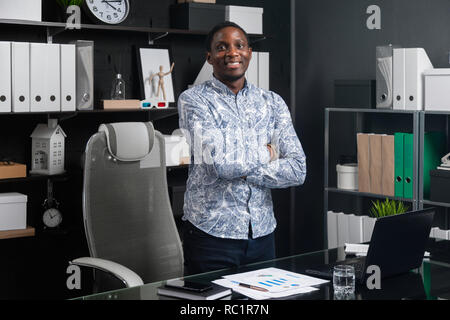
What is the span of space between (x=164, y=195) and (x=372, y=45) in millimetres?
1907

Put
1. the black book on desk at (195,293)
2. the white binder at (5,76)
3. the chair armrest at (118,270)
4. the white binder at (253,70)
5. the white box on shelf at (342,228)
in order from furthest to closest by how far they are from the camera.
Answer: the white binder at (253,70) < the white box on shelf at (342,228) < the white binder at (5,76) < the chair armrest at (118,270) < the black book on desk at (195,293)

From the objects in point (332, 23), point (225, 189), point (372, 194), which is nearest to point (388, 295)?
point (225, 189)

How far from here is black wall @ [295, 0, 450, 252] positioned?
3.83 metres

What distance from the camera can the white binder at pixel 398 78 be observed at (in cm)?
364

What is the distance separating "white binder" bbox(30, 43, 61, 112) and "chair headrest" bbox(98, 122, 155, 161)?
0.82m

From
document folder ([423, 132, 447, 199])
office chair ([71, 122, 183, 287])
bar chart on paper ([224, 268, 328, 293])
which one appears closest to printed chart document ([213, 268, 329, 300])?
bar chart on paper ([224, 268, 328, 293])

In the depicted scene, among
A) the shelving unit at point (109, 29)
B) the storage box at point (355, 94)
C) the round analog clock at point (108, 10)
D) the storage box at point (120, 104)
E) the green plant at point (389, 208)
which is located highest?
the round analog clock at point (108, 10)

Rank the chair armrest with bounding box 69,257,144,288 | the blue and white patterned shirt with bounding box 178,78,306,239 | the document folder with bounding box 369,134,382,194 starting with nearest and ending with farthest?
the chair armrest with bounding box 69,257,144,288 → the blue and white patterned shirt with bounding box 178,78,306,239 → the document folder with bounding box 369,134,382,194

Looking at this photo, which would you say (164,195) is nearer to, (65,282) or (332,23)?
(65,282)

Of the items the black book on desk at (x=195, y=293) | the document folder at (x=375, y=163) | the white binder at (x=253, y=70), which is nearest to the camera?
the black book on desk at (x=195, y=293)

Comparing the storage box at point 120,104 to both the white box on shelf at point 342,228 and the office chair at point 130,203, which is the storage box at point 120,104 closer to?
the office chair at point 130,203

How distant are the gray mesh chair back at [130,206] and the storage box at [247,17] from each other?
1469 millimetres

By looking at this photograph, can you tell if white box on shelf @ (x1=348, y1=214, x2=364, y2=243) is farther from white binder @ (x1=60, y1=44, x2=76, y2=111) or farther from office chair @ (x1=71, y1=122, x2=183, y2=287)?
white binder @ (x1=60, y1=44, x2=76, y2=111)

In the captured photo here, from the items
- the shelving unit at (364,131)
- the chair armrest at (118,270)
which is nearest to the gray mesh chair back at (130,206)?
the chair armrest at (118,270)
